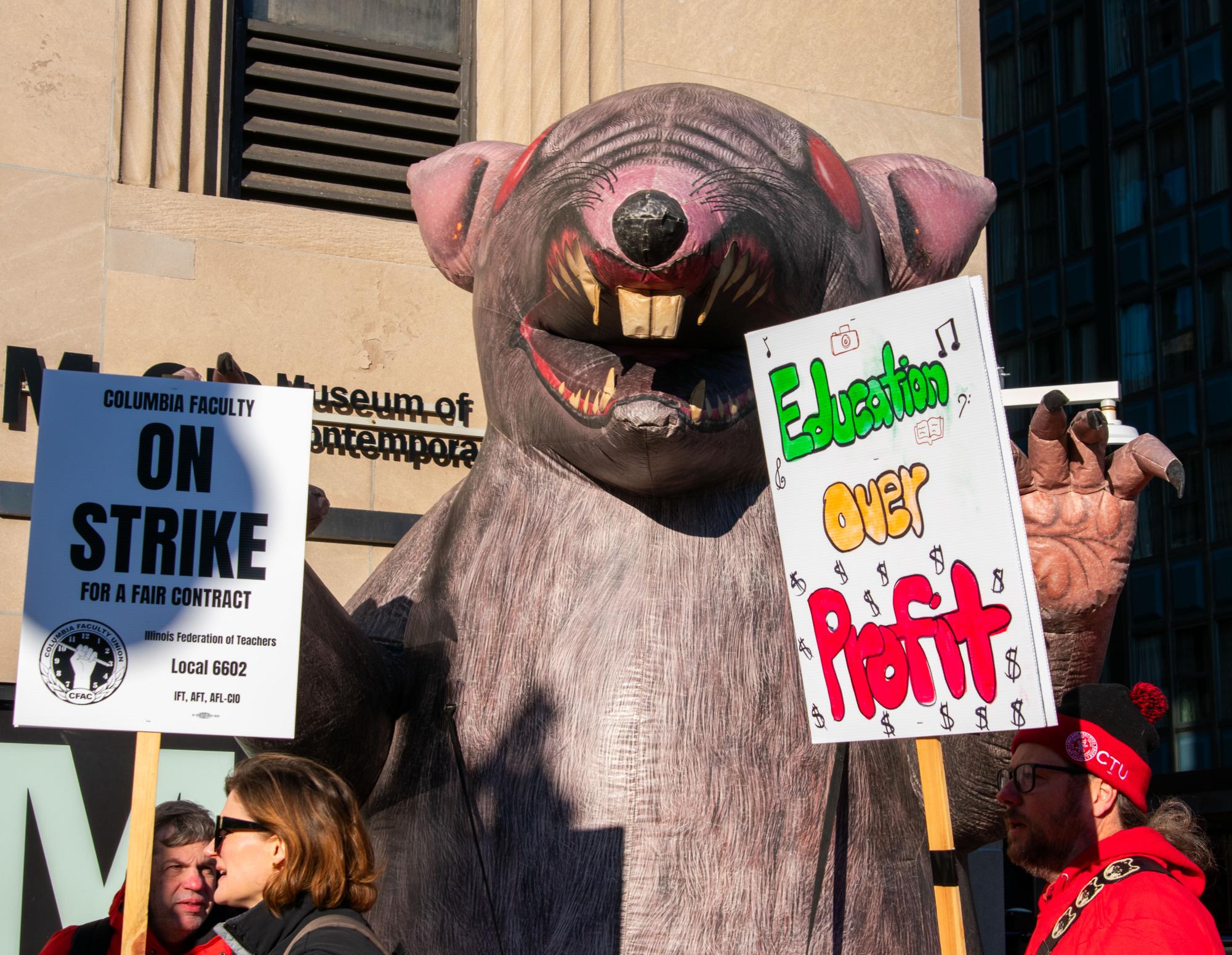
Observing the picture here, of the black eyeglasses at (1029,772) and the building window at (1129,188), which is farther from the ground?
the building window at (1129,188)

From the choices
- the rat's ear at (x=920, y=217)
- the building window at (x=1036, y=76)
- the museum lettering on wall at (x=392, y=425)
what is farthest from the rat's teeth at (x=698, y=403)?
the building window at (x=1036, y=76)

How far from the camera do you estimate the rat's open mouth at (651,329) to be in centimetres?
274

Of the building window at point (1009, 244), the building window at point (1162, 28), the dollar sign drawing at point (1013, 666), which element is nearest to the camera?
the dollar sign drawing at point (1013, 666)

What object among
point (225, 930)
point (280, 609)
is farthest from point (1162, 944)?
point (280, 609)

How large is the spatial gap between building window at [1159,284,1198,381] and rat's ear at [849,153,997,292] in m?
24.5

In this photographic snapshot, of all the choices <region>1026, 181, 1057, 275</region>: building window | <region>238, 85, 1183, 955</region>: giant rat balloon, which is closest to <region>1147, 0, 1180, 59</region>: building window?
<region>1026, 181, 1057, 275</region>: building window

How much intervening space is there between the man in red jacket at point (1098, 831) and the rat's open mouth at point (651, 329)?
763 millimetres

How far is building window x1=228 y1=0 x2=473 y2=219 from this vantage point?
5641 mm

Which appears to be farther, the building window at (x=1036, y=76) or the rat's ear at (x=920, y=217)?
the building window at (x=1036, y=76)

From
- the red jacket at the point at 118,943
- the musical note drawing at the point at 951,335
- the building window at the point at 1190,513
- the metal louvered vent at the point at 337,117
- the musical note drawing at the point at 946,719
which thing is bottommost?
the red jacket at the point at 118,943

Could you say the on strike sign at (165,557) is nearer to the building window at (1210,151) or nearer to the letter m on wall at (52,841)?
the letter m on wall at (52,841)

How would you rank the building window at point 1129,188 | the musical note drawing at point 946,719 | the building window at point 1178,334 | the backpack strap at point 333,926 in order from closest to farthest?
the backpack strap at point 333,926, the musical note drawing at point 946,719, the building window at point 1178,334, the building window at point 1129,188

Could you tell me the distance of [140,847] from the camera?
261 centimetres

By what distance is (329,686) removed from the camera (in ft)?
9.72
